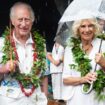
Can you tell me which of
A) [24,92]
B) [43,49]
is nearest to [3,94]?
[24,92]

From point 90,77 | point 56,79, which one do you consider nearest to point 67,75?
point 90,77

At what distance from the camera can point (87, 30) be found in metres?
6.30

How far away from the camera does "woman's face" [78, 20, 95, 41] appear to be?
6.31 meters

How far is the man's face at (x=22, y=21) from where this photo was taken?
6.16 metres

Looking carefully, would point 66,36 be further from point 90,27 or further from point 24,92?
point 24,92

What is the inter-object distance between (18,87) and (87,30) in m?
1.06

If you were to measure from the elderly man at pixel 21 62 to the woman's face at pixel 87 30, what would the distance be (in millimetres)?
582

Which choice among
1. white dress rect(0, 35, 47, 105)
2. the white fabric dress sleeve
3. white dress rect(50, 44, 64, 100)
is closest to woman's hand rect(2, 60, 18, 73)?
white dress rect(0, 35, 47, 105)

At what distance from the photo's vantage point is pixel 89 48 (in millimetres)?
6438

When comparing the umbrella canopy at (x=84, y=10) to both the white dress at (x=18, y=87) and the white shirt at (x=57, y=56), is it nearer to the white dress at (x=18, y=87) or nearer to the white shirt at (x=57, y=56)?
the white dress at (x=18, y=87)

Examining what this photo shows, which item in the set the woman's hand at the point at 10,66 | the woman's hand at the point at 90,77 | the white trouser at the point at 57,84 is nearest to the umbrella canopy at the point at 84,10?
the woman's hand at the point at 90,77

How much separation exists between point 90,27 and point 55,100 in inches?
208

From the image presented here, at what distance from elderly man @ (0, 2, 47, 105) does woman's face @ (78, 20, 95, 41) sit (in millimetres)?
582

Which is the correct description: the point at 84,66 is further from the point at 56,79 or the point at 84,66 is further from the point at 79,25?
the point at 56,79
